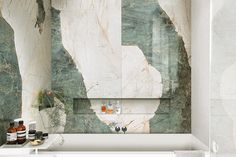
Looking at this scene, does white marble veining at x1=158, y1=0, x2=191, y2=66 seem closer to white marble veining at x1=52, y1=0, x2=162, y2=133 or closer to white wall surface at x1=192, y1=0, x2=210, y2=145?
white wall surface at x1=192, y1=0, x2=210, y2=145

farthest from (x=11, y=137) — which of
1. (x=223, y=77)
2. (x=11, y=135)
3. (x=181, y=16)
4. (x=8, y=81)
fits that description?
(x=181, y=16)

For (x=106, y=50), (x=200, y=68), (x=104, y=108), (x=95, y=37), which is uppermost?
(x=95, y=37)

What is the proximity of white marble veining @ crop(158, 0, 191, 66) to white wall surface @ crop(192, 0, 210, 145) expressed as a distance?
9 cm

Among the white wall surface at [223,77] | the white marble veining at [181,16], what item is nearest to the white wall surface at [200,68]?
the white marble veining at [181,16]

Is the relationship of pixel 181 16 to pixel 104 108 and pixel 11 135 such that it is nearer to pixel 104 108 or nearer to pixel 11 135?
pixel 104 108

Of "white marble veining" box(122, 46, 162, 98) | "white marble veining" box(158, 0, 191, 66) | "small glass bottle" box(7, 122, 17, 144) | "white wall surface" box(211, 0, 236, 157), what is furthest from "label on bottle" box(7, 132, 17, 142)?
"white marble veining" box(158, 0, 191, 66)

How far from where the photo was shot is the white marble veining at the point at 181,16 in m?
2.57

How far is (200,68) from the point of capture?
2.29 meters

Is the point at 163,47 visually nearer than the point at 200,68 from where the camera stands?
No

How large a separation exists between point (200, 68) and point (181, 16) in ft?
1.87

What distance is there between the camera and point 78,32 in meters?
2.59

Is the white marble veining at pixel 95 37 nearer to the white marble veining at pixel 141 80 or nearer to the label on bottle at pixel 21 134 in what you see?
the white marble veining at pixel 141 80

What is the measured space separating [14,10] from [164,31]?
1.29 m

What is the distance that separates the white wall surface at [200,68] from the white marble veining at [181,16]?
0.09 m
